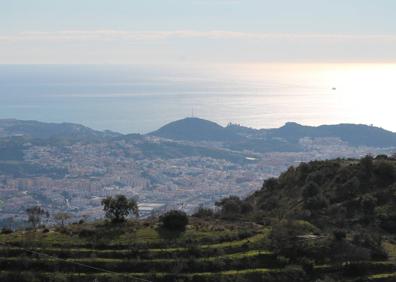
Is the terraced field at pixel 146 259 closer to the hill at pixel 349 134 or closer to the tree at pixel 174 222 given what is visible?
the tree at pixel 174 222

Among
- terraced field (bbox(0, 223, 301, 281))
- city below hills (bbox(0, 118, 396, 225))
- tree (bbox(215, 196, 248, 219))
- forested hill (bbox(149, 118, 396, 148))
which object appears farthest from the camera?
forested hill (bbox(149, 118, 396, 148))

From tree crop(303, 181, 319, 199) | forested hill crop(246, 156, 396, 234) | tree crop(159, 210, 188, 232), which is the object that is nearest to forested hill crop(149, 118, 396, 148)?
forested hill crop(246, 156, 396, 234)

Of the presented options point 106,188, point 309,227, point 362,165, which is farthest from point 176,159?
point 309,227

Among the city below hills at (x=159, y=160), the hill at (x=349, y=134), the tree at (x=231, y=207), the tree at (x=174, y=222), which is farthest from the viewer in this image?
the hill at (x=349, y=134)

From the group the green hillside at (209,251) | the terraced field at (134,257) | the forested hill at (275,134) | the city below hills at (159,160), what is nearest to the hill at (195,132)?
the forested hill at (275,134)

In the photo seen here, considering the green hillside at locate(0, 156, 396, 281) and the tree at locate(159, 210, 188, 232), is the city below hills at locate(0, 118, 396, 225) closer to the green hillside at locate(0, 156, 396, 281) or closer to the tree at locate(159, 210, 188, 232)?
the green hillside at locate(0, 156, 396, 281)

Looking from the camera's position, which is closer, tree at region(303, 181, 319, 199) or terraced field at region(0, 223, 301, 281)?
terraced field at region(0, 223, 301, 281)
